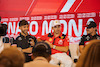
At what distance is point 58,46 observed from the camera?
3613 millimetres

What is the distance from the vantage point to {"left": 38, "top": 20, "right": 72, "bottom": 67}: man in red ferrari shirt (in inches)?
133

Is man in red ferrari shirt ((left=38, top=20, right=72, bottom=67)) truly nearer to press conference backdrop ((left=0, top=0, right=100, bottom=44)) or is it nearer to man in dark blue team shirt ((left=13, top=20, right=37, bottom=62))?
man in dark blue team shirt ((left=13, top=20, right=37, bottom=62))

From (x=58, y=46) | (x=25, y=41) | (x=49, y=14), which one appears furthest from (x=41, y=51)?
(x=49, y=14)

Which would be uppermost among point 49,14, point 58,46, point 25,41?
point 49,14

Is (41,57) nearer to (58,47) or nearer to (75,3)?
(58,47)

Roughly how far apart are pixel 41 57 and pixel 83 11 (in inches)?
126

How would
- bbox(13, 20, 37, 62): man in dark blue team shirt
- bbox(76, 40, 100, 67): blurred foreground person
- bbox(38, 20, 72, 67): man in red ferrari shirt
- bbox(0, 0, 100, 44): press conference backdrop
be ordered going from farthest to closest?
bbox(0, 0, 100, 44): press conference backdrop
bbox(13, 20, 37, 62): man in dark blue team shirt
bbox(38, 20, 72, 67): man in red ferrari shirt
bbox(76, 40, 100, 67): blurred foreground person

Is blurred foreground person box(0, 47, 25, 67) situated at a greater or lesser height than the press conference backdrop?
lesser

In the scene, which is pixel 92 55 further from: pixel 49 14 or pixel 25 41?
pixel 49 14

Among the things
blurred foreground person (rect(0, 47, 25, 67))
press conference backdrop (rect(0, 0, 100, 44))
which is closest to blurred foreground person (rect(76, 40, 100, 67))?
blurred foreground person (rect(0, 47, 25, 67))

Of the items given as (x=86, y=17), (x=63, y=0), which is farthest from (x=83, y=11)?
(x=63, y=0)

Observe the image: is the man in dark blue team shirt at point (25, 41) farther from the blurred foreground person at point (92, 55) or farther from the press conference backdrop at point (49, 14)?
the blurred foreground person at point (92, 55)

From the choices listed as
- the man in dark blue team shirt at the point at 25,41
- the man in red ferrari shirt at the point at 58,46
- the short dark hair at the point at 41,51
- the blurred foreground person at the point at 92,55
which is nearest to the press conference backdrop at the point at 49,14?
the man in red ferrari shirt at the point at 58,46

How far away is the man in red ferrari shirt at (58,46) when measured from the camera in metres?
3.38
